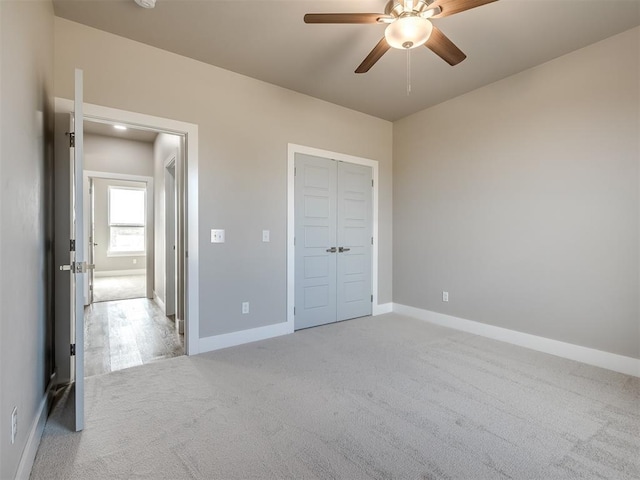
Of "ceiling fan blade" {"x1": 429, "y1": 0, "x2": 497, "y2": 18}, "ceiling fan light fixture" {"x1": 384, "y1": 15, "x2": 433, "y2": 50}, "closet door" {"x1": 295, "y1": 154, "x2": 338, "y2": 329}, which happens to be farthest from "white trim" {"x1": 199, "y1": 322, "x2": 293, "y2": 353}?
"ceiling fan blade" {"x1": 429, "y1": 0, "x2": 497, "y2": 18}

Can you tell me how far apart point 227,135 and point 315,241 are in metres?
1.54

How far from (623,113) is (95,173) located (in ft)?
21.6

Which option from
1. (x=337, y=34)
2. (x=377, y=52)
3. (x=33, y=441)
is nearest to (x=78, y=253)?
(x=33, y=441)

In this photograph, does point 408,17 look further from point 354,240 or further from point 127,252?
point 127,252

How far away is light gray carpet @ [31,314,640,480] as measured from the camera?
154cm

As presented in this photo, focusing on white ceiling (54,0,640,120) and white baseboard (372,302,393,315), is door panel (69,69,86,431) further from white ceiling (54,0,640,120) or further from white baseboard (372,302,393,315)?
white baseboard (372,302,393,315)

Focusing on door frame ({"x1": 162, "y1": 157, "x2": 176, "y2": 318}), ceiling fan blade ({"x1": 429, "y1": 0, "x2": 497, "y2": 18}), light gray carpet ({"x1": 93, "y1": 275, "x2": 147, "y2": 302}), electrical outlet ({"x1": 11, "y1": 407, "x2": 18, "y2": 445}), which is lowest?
light gray carpet ({"x1": 93, "y1": 275, "x2": 147, "y2": 302})

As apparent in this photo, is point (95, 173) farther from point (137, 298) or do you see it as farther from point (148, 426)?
point (148, 426)

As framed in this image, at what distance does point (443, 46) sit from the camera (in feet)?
6.87

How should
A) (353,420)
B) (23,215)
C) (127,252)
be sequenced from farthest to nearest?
(127,252) < (353,420) < (23,215)

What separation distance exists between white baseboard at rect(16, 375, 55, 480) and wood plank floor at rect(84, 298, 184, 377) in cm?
64

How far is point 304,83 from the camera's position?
338 cm

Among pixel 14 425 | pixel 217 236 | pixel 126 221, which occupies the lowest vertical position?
pixel 14 425

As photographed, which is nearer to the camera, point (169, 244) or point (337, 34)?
point (337, 34)
